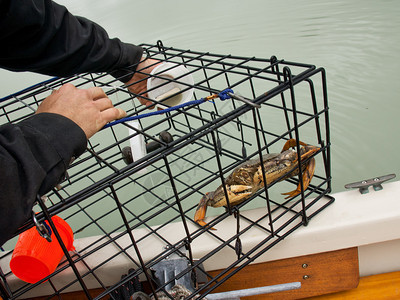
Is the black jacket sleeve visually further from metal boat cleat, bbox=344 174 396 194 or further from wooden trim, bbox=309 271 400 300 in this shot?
wooden trim, bbox=309 271 400 300

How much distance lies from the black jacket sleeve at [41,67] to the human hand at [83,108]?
0.10 feet

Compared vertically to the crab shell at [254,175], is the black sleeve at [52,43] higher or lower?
higher

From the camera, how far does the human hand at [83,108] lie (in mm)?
499

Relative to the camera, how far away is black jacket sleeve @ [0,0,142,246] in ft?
1.26

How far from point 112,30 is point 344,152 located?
1.80 metres

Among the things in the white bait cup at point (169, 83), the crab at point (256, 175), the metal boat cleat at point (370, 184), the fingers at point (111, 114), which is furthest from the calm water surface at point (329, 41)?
the fingers at point (111, 114)

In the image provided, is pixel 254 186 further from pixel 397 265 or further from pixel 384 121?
pixel 384 121

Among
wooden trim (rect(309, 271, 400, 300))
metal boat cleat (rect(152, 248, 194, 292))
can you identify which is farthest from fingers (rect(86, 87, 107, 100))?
wooden trim (rect(309, 271, 400, 300))

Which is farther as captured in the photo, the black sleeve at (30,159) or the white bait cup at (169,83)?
the white bait cup at (169,83)

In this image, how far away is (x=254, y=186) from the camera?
2.01 ft

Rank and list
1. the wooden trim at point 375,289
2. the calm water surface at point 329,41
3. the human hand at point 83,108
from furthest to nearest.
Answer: the calm water surface at point 329,41 → the wooden trim at point 375,289 → the human hand at point 83,108

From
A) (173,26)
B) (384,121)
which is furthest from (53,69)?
(173,26)

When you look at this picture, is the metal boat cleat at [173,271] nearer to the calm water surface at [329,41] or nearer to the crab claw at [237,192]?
the crab claw at [237,192]

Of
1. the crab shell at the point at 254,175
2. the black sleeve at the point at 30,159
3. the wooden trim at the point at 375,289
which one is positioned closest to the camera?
the black sleeve at the point at 30,159
